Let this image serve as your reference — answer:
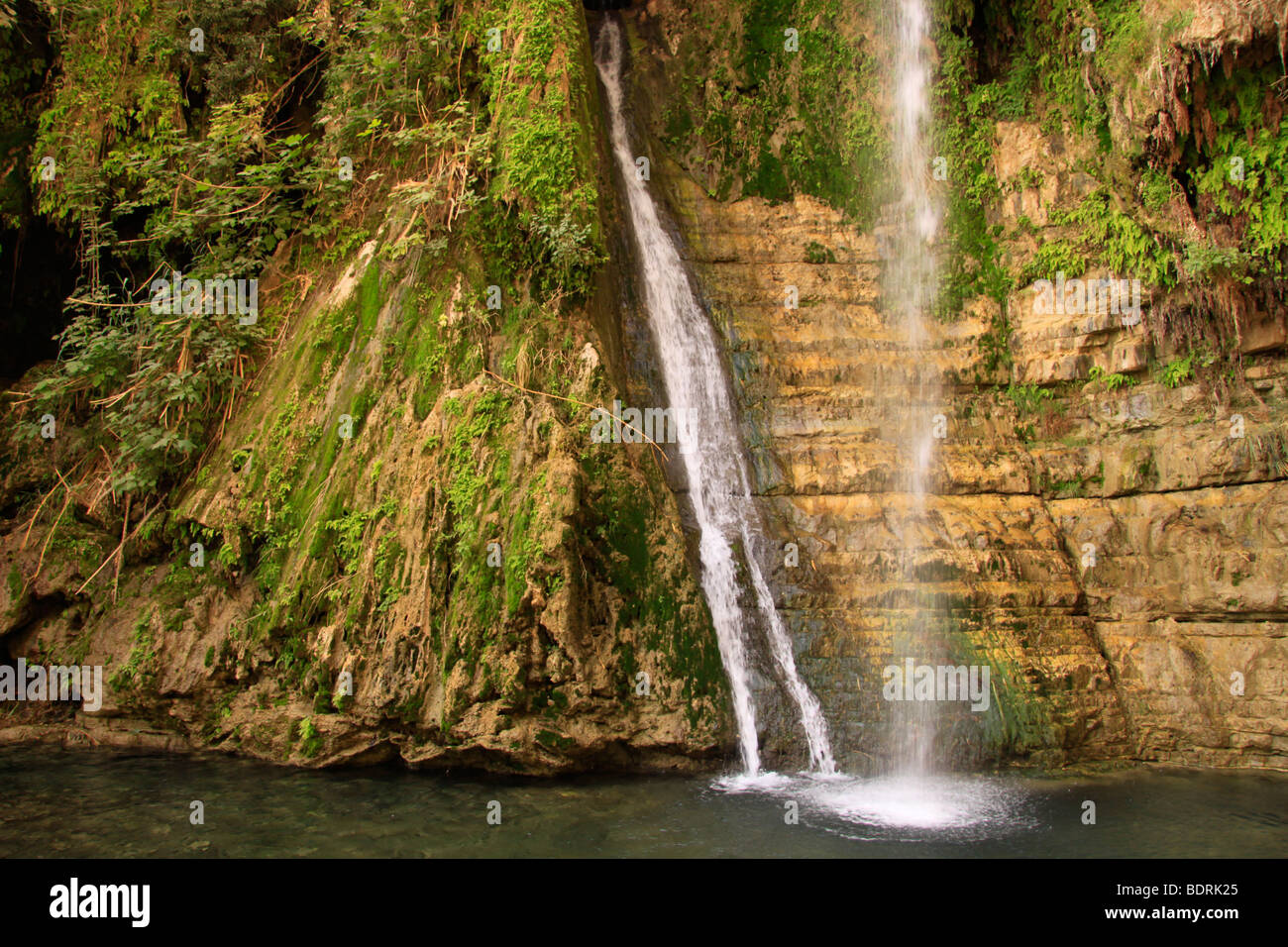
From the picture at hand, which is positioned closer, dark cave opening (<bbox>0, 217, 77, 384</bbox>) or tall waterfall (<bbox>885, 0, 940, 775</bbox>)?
tall waterfall (<bbox>885, 0, 940, 775</bbox>)

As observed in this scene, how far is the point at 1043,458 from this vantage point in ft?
36.0

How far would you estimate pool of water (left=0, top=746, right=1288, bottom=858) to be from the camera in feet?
20.5

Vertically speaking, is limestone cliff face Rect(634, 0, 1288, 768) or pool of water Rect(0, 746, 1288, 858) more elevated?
limestone cliff face Rect(634, 0, 1288, 768)

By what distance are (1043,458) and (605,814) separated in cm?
747

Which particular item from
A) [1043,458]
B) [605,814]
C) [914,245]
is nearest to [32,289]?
[605,814]

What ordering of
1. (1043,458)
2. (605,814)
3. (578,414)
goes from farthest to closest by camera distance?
(1043,458)
(578,414)
(605,814)

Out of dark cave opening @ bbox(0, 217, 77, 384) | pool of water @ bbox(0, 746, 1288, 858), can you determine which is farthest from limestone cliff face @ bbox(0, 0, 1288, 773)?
pool of water @ bbox(0, 746, 1288, 858)

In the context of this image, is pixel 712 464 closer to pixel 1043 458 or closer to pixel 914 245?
pixel 1043 458

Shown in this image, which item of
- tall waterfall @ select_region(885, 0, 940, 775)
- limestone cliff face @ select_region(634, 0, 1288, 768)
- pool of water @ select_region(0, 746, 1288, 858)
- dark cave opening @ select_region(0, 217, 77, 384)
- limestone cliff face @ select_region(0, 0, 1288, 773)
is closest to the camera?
pool of water @ select_region(0, 746, 1288, 858)

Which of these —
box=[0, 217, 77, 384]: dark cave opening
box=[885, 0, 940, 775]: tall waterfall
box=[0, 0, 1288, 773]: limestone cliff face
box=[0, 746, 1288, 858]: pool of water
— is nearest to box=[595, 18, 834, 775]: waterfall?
box=[0, 0, 1288, 773]: limestone cliff face

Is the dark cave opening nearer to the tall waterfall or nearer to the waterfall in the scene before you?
the waterfall

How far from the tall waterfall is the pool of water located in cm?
263

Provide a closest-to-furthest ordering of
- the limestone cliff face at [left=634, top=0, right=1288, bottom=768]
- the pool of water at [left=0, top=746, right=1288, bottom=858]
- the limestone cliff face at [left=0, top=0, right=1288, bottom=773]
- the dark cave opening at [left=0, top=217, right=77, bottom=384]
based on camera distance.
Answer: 1. the pool of water at [left=0, top=746, right=1288, bottom=858]
2. the limestone cliff face at [left=0, top=0, right=1288, bottom=773]
3. the limestone cliff face at [left=634, top=0, right=1288, bottom=768]
4. the dark cave opening at [left=0, top=217, right=77, bottom=384]

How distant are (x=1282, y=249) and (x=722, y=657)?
801 centimetres
